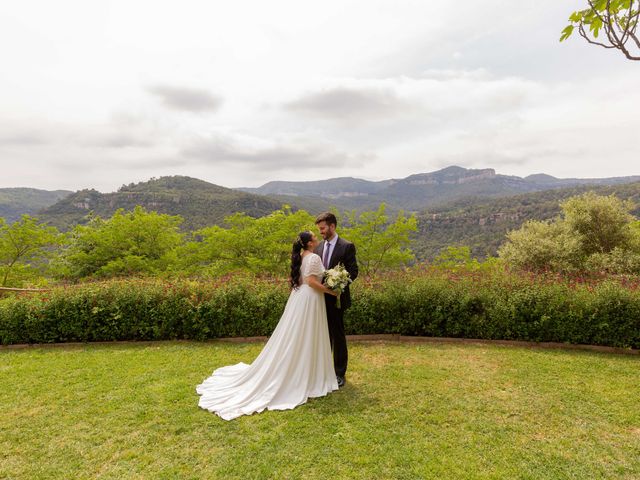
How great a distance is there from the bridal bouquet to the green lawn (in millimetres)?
1597

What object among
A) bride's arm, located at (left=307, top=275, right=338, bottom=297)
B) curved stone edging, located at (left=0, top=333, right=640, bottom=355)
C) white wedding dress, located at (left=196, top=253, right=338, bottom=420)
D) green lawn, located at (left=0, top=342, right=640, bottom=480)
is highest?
bride's arm, located at (left=307, top=275, right=338, bottom=297)

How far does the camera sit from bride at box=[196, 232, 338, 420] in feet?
16.8

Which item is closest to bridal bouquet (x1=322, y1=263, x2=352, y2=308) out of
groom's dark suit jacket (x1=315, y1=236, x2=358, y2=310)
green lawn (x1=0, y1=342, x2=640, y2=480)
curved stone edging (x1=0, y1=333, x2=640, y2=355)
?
groom's dark suit jacket (x1=315, y1=236, x2=358, y2=310)

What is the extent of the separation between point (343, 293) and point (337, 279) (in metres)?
0.44

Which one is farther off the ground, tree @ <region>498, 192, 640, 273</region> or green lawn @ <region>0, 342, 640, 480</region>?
tree @ <region>498, 192, 640, 273</region>

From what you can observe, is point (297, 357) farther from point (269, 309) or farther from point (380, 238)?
point (380, 238)

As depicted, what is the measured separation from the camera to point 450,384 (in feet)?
18.1

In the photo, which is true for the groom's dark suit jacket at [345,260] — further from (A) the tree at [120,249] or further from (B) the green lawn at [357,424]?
(A) the tree at [120,249]

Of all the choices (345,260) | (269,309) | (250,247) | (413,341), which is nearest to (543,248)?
(413,341)

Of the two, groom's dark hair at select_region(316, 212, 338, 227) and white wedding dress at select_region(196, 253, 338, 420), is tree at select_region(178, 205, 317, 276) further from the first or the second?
groom's dark hair at select_region(316, 212, 338, 227)

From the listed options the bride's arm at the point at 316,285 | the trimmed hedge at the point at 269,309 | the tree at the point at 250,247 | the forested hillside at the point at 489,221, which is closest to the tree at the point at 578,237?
the tree at the point at 250,247

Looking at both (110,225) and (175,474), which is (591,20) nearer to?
(175,474)

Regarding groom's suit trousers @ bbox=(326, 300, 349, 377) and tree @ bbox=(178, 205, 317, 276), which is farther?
tree @ bbox=(178, 205, 317, 276)

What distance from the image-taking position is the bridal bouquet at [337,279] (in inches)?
205
